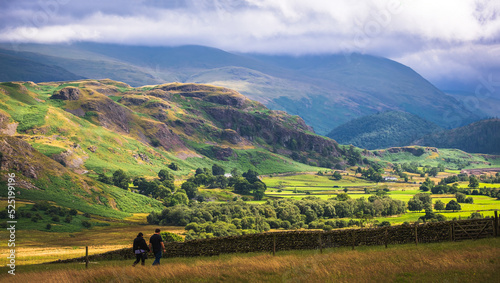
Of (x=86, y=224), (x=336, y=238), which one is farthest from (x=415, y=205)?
(x=336, y=238)

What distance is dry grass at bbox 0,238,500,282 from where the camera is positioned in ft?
104

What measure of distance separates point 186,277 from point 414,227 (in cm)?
2550

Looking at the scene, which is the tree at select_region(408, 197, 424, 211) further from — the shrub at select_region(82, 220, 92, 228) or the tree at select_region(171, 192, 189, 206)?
the shrub at select_region(82, 220, 92, 228)

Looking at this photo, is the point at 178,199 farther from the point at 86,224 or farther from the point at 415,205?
the point at 415,205

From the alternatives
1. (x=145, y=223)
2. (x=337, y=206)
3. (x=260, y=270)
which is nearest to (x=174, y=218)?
(x=145, y=223)

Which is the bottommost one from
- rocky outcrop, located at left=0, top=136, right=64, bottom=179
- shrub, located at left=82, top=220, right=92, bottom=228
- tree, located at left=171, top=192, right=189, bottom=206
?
shrub, located at left=82, top=220, right=92, bottom=228

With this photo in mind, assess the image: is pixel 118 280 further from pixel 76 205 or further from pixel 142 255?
pixel 76 205

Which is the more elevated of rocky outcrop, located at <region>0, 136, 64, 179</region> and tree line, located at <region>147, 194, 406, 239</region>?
rocky outcrop, located at <region>0, 136, 64, 179</region>

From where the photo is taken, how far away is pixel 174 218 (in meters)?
161

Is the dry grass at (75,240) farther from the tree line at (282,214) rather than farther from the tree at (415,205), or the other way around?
the tree at (415,205)

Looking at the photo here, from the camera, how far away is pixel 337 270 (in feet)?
109

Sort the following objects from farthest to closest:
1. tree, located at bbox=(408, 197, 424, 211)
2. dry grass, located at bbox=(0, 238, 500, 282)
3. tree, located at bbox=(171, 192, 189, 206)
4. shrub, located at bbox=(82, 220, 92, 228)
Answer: tree, located at bbox=(171, 192, 189, 206) < tree, located at bbox=(408, 197, 424, 211) < shrub, located at bbox=(82, 220, 92, 228) < dry grass, located at bbox=(0, 238, 500, 282)

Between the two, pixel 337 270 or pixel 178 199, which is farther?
pixel 178 199

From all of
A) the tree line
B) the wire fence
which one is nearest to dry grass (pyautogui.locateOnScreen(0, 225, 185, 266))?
the tree line
